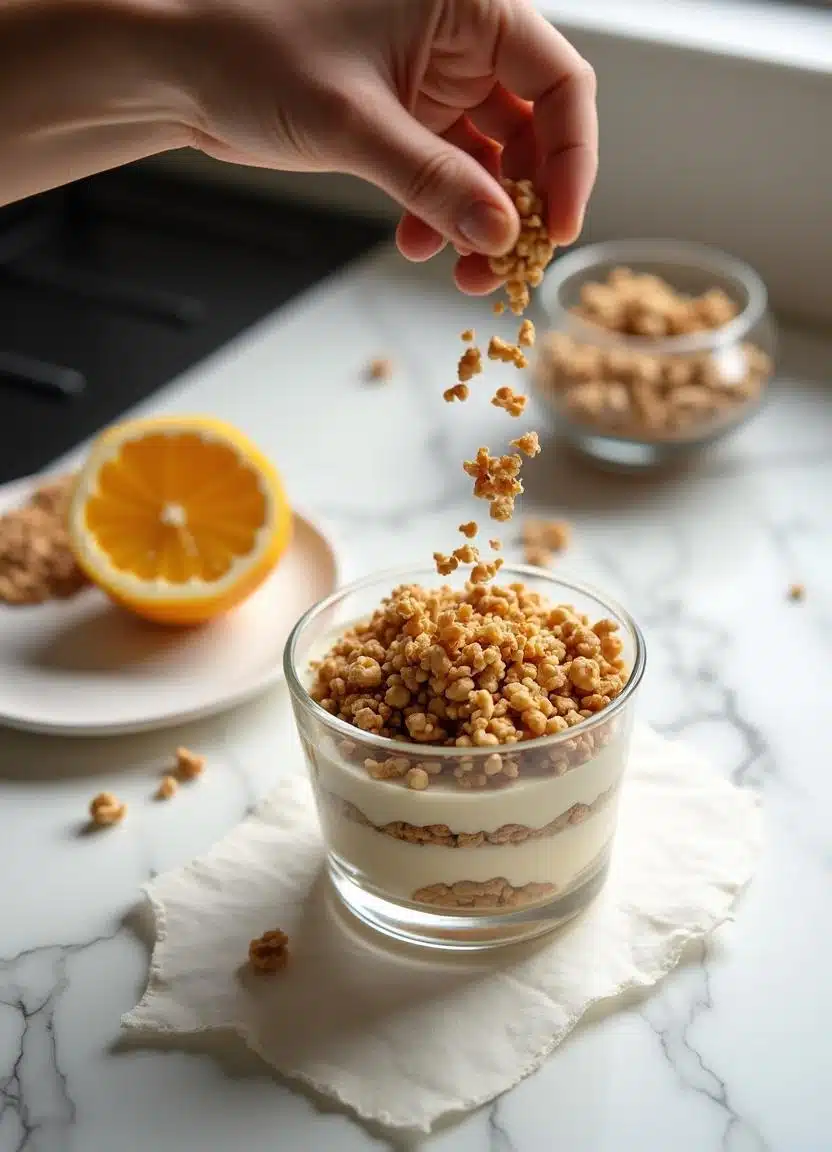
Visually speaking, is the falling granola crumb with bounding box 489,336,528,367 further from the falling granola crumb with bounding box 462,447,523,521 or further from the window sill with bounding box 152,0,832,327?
the window sill with bounding box 152,0,832,327

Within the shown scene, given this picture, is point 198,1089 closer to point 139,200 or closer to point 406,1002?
point 406,1002

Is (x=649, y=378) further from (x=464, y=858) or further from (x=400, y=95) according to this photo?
(x=464, y=858)

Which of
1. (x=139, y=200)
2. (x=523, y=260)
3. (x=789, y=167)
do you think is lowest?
(x=139, y=200)

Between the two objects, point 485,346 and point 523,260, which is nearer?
point 523,260

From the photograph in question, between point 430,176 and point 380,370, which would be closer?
point 430,176

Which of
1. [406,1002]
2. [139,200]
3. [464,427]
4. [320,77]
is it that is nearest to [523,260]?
[320,77]

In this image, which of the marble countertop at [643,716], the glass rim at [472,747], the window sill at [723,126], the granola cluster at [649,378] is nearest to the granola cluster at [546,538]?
the marble countertop at [643,716]

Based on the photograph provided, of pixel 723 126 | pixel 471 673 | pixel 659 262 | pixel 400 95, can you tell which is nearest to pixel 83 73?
pixel 400 95

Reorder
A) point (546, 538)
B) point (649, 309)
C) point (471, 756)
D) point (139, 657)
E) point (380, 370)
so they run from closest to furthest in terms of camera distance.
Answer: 1. point (471, 756)
2. point (139, 657)
3. point (546, 538)
4. point (649, 309)
5. point (380, 370)
